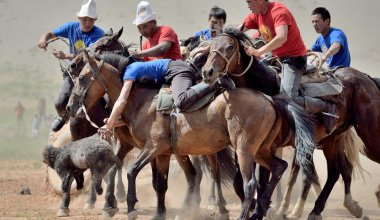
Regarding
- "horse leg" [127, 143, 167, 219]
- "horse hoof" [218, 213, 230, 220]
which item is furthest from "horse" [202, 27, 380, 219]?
"horse leg" [127, 143, 167, 219]

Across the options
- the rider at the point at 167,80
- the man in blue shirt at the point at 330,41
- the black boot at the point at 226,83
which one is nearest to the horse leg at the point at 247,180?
the black boot at the point at 226,83

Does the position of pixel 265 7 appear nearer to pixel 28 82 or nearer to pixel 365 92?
pixel 365 92

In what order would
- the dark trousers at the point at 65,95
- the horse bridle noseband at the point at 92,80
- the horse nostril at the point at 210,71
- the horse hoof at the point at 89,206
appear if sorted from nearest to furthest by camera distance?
the horse nostril at the point at 210,71
the horse bridle noseband at the point at 92,80
the dark trousers at the point at 65,95
the horse hoof at the point at 89,206

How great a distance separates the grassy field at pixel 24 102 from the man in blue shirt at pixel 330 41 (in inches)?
553

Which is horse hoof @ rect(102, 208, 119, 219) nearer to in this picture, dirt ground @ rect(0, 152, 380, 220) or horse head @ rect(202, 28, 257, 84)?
dirt ground @ rect(0, 152, 380, 220)

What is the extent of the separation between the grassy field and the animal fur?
1305 cm

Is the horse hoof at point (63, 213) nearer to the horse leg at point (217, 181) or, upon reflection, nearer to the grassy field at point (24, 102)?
the horse leg at point (217, 181)

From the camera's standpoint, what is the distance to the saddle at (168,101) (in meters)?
8.41

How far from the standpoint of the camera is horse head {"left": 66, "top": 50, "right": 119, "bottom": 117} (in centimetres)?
903

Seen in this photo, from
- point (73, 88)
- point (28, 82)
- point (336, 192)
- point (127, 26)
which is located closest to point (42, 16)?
point (28, 82)

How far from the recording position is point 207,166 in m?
11.0

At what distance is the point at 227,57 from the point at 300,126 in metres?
1.07

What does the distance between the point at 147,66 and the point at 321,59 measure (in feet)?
7.16

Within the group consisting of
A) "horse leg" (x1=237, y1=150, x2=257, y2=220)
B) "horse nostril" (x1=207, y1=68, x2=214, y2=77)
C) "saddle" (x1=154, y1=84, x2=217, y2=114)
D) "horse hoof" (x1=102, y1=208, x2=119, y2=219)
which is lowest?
"horse hoof" (x1=102, y1=208, x2=119, y2=219)
